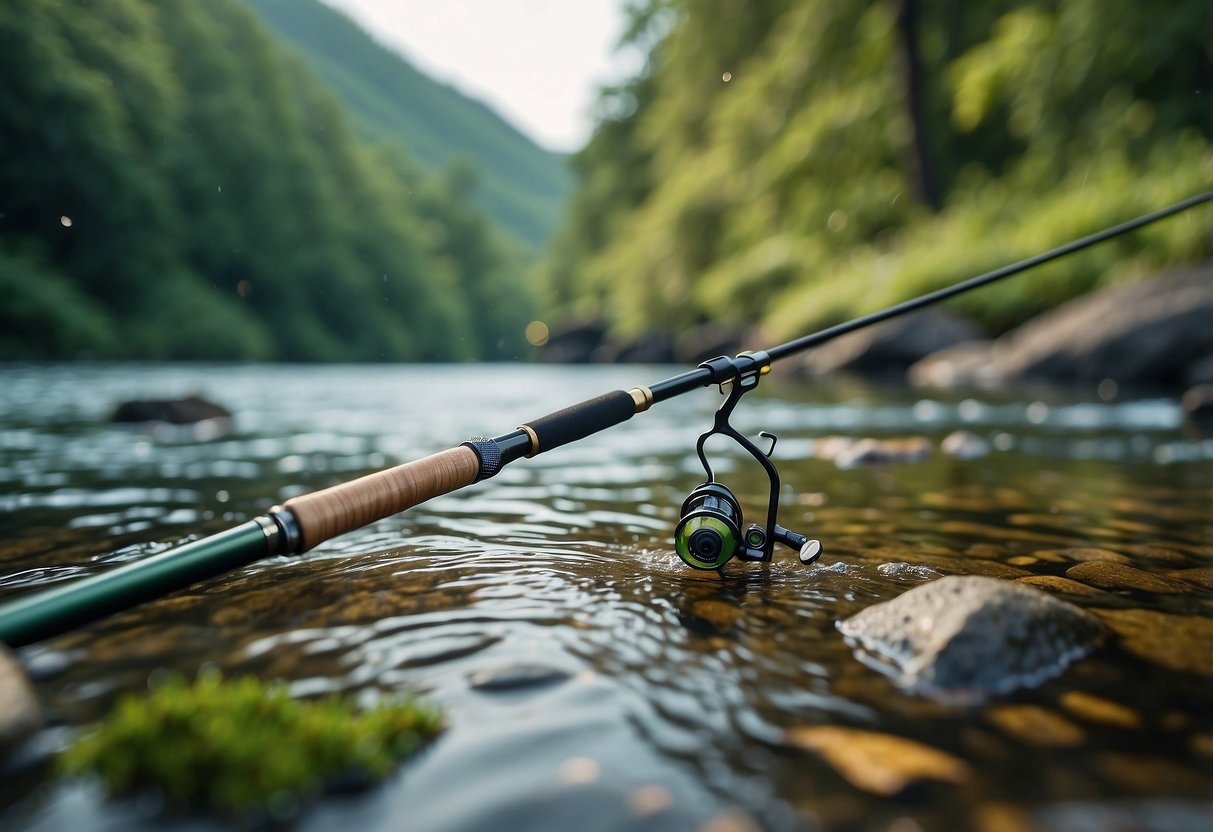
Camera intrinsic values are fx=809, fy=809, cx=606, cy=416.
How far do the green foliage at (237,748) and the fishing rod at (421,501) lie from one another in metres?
0.30

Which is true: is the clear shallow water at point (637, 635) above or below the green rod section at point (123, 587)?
below

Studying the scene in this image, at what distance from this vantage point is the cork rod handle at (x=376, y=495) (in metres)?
2.09

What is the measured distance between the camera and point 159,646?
7.16ft

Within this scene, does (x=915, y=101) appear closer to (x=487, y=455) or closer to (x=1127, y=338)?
(x=1127, y=338)

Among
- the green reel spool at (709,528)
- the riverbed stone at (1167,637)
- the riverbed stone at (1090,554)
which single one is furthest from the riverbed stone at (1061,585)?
the green reel spool at (709,528)

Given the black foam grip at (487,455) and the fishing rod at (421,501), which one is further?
the black foam grip at (487,455)

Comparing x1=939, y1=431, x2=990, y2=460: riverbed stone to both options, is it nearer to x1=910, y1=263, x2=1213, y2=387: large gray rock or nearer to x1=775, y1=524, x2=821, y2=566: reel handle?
x1=775, y1=524, x2=821, y2=566: reel handle

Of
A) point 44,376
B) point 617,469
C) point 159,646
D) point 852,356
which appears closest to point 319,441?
point 617,469

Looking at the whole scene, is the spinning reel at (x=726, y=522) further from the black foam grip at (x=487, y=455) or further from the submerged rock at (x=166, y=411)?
the submerged rock at (x=166, y=411)

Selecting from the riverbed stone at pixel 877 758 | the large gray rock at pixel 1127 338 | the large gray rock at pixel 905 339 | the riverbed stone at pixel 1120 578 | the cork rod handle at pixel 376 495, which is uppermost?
the large gray rock at pixel 905 339

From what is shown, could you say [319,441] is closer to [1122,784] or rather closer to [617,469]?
[617,469]

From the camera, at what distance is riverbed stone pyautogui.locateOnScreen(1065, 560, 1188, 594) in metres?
2.74

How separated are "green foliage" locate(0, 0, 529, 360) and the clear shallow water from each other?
24230 mm

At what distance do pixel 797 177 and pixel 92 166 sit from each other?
22.7 meters
